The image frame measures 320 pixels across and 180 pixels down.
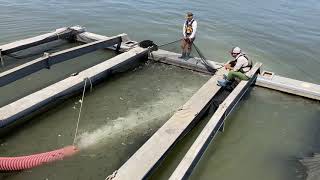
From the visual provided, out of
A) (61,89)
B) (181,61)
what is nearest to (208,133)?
(61,89)

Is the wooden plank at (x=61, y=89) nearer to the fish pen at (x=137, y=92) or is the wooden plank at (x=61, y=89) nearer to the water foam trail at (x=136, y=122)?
the fish pen at (x=137, y=92)

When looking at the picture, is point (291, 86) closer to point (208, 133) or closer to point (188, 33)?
point (188, 33)

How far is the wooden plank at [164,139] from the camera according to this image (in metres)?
6.07

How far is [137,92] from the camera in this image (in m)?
9.76

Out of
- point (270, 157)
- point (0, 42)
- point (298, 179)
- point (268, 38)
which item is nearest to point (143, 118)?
point (270, 157)

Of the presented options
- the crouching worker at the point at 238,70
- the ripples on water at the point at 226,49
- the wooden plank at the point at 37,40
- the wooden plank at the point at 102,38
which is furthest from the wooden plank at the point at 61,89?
the crouching worker at the point at 238,70

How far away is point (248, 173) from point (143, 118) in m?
2.75

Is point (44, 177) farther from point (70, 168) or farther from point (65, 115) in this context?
point (65, 115)

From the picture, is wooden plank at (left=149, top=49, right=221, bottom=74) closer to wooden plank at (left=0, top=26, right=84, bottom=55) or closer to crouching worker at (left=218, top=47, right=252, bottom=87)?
crouching worker at (left=218, top=47, right=252, bottom=87)

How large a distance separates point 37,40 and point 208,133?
23.8 ft

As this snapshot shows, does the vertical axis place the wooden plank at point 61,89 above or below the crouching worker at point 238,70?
below

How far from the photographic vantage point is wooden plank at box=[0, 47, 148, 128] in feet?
24.9

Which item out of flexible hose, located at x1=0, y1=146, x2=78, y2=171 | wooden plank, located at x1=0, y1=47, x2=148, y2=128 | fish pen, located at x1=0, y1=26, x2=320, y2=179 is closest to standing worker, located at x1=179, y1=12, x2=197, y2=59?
fish pen, located at x1=0, y1=26, x2=320, y2=179

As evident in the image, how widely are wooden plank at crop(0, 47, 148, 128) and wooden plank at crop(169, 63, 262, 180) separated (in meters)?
3.55
